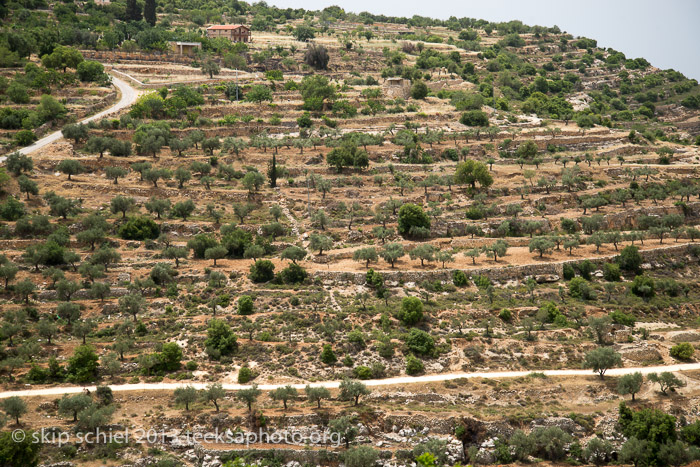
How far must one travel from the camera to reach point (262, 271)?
55094mm

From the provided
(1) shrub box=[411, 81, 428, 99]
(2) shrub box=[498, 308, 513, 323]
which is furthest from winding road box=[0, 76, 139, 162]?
(2) shrub box=[498, 308, 513, 323]

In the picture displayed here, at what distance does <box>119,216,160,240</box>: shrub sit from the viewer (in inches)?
2328

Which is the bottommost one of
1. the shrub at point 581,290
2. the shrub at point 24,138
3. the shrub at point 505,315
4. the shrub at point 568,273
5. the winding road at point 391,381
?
the winding road at point 391,381

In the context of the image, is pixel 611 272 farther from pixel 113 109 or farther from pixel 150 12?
pixel 150 12

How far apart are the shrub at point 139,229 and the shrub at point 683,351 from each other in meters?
44.3

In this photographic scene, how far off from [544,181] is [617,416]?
112 feet

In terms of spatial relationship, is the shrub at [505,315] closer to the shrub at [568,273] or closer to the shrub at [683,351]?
the shrub at [568,273]

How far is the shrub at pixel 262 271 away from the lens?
2164 inches

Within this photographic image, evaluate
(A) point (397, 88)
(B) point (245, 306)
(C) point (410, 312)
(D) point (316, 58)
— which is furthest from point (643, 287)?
(D) point (316, 58)

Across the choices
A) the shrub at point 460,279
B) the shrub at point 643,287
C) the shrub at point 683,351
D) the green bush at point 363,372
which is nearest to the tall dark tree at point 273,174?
the shrub at point 460,279

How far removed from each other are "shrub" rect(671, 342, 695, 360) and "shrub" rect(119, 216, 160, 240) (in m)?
44.3

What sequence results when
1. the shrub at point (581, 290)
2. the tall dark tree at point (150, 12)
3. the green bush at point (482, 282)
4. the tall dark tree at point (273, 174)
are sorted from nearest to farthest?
the shrub at point (581, 290)
the green bush at point (482, 282)
the tall dark tree at point (273, 174)
the tall dark tree at point (150, 12)

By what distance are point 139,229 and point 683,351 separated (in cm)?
4590

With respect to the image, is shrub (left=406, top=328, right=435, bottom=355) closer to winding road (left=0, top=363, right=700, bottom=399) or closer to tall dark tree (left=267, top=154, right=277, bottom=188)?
winding road (left=0, top=363, right=700, bottom=399)
